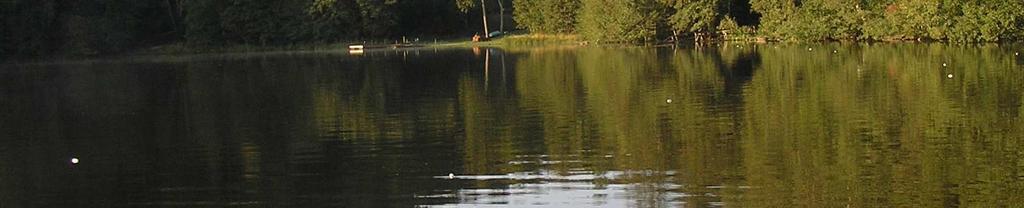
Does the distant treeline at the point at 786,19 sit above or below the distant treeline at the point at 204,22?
below

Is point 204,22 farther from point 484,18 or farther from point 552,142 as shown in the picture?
point 552,142

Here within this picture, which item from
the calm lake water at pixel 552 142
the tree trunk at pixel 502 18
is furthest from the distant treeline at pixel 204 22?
the calm lake water at pixel 552 142

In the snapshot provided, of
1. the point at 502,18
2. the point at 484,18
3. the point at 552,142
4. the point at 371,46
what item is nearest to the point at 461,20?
the point at 502,18

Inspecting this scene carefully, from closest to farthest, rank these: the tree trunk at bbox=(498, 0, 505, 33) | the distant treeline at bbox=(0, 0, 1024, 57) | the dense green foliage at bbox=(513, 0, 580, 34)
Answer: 1. the distant treeline at bbox=(0, 0, 1024, 57)
2. the dense green foliage at bbox=(513, 0, 580, 34)
3. the tree trunk at bbox=(498, 0, 505, 33)

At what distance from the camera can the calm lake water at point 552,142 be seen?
→ 15820 millimetres

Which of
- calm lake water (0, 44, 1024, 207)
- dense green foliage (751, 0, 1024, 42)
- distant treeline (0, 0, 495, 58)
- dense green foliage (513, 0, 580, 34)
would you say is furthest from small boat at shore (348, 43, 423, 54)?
calm lake water (0, 44, 1024, 207)

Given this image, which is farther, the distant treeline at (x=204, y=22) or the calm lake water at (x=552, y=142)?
the distant treeline at (x=204, y=22)

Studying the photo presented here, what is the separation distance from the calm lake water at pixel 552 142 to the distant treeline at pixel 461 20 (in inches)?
878

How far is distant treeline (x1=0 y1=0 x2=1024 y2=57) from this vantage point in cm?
6138

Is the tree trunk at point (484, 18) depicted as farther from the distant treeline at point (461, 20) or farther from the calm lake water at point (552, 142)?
the calm lake water at point (552, 142)

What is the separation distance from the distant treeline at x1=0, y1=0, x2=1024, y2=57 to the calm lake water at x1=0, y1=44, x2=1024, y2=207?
2229cm

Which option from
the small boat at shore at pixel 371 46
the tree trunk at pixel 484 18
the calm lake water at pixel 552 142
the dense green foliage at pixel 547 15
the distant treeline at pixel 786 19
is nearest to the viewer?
the calm lake water at pixel 552 142

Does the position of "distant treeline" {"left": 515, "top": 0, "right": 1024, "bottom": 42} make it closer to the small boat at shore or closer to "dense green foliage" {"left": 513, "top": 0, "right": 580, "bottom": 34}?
"dense green foliage" {"left": 513, "top": 0, "right": 580, "bottom": 34}

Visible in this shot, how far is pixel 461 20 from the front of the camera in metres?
103
